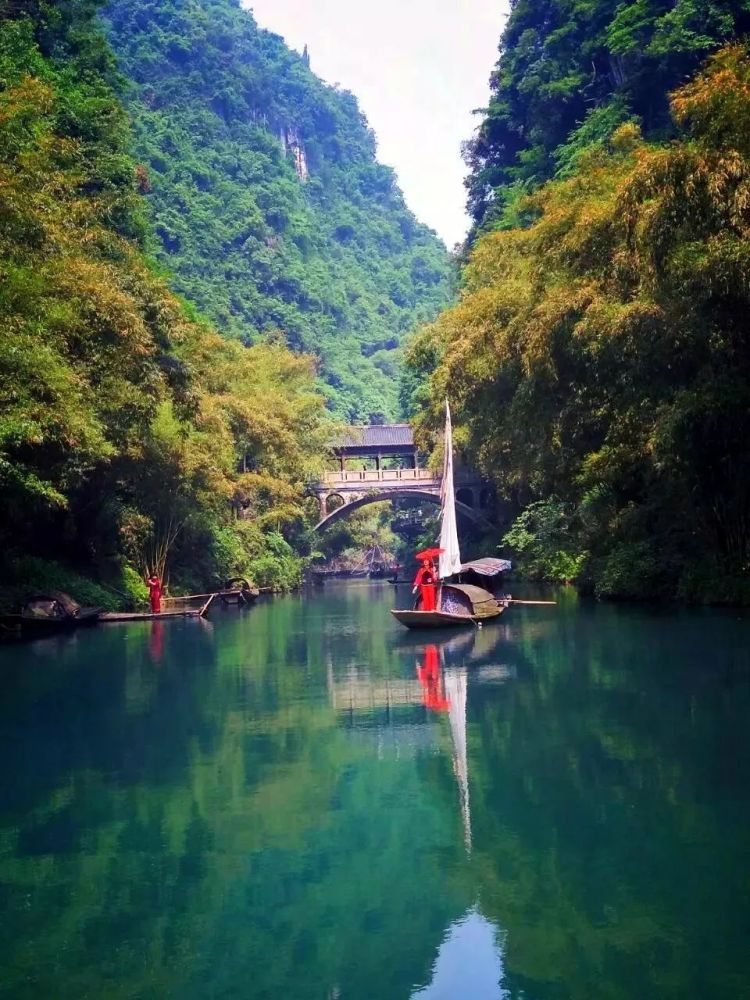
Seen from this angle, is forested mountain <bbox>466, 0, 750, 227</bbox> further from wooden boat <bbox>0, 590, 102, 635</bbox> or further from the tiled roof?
wooden boat <bbox>0, 590, 102, 635</bbox>

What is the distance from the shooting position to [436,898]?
5.73m

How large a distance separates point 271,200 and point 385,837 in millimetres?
107924

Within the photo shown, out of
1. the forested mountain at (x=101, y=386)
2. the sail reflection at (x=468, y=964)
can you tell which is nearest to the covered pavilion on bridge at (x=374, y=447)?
the forested mountain at (x=101, y=386)

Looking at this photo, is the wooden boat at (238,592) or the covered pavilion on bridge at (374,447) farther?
the covered pavilion on bridge at (374,447)

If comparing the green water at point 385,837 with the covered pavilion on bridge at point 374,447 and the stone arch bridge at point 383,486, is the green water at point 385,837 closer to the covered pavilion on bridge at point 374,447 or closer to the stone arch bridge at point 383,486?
the stone arch bridge at point 383,486

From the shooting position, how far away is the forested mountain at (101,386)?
18938 mm

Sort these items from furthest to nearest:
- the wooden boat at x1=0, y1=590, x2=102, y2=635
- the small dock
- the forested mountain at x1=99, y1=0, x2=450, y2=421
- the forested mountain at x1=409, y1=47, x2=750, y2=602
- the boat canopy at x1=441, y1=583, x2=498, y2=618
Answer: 1. the forested mountain at x1=99, y1=0, x2=450, y2=421
2. the small dock
3. the boat canopy at x1=441, y1=583, x2=498, y2=618
4. the wooden boat at x1=0, y1=590, x2=102, y2=635
5. the forested mountain at x1=409, y1=47, x2=750, y2=602

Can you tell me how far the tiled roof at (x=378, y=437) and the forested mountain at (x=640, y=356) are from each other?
2217 cm

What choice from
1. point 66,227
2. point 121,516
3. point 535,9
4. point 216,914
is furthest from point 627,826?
point 535,9

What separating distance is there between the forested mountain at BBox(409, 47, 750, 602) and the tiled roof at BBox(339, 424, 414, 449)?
22.2 metres

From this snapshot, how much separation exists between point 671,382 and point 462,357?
1240cm

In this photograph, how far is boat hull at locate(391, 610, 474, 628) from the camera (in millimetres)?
20031

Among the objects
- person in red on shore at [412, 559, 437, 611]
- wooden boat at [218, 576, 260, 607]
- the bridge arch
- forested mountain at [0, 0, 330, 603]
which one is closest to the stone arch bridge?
the bridge arch

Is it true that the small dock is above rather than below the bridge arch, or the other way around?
below
